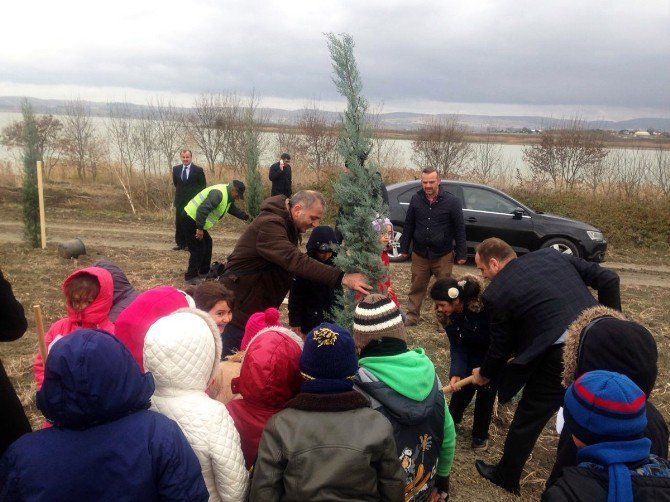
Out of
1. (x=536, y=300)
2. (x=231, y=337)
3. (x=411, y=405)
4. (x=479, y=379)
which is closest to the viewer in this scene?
(x=411, y=405)

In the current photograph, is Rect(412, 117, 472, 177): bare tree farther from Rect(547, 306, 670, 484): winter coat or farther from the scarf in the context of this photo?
the scarf

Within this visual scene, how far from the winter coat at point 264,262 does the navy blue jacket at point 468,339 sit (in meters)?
1.22

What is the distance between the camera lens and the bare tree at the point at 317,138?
20078 millimetres

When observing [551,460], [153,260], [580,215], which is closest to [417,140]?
[580,215]

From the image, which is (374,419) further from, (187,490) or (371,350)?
(187,490)

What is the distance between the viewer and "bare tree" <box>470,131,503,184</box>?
63.4 feet

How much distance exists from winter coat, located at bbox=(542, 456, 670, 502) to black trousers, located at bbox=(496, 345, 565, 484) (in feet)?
5.19

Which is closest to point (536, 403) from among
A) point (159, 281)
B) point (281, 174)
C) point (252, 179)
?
point (159, 281)

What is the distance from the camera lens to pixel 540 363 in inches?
132

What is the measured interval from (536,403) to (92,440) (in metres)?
2.63

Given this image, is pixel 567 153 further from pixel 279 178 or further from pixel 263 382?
pixel 263 382

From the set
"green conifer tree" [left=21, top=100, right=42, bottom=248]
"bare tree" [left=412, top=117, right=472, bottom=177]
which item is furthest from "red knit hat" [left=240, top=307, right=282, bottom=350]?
"bare tree" [left=412, top=117, right=472, bottom=177]

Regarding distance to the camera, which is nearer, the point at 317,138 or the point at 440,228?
the point at 440,228

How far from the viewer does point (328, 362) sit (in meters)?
1.97
